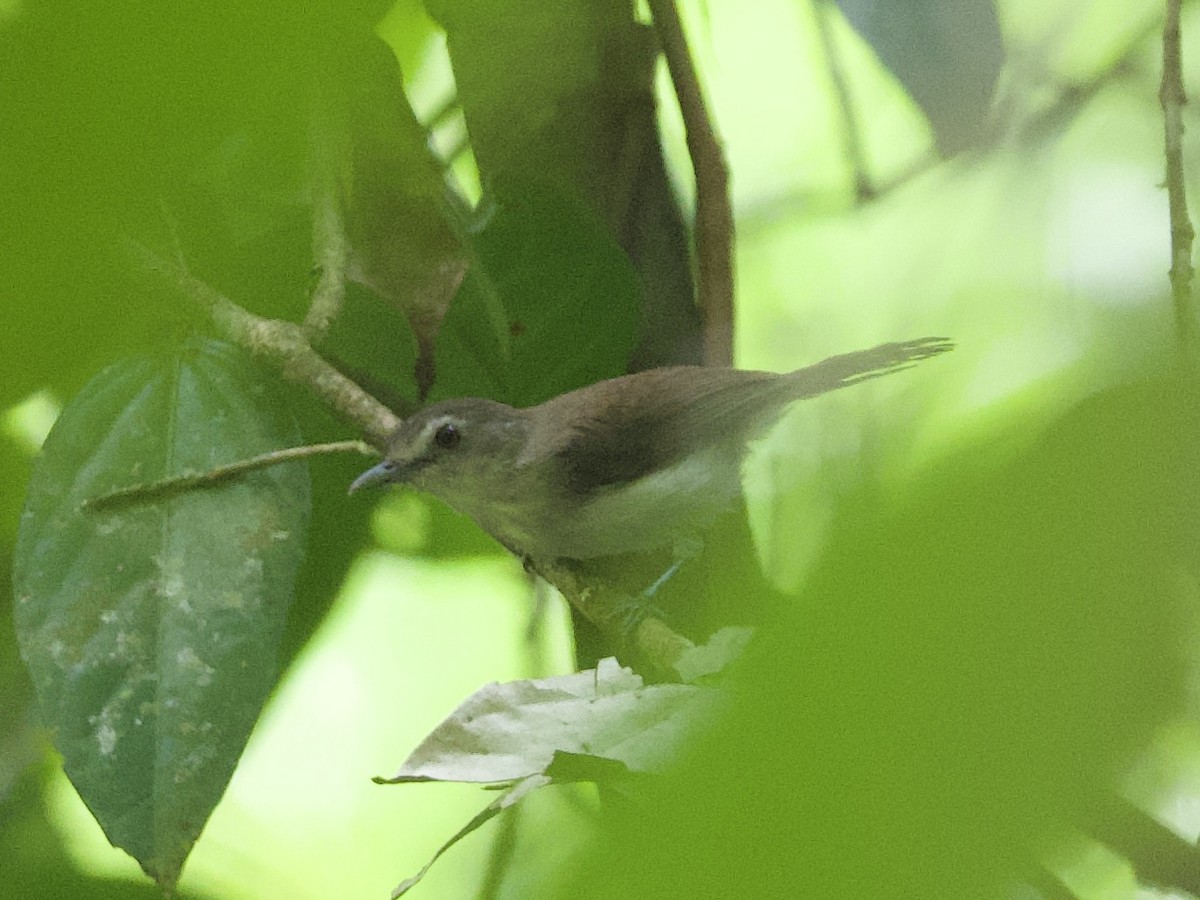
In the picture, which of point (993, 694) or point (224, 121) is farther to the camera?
point (224, 121)

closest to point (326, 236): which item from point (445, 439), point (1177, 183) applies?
point (445, 439)

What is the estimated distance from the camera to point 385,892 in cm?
56

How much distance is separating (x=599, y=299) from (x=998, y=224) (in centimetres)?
24

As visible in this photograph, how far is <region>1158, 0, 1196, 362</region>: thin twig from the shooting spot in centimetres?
53

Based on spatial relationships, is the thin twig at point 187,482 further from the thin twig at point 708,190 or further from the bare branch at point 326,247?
the thin twig at point 708,190

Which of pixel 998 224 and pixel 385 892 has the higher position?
pixel 998 224

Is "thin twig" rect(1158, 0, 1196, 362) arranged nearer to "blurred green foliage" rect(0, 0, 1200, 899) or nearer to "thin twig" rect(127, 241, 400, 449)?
"blurred green foliage" rect(0, 0, 1200, 899)

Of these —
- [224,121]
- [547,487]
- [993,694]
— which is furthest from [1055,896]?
[224,121]

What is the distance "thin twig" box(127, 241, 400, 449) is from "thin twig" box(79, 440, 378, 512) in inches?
1.7

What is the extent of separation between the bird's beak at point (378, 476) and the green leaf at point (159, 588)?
0.13 feet

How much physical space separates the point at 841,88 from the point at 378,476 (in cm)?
37

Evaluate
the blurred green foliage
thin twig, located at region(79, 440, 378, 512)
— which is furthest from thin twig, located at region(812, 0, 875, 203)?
thin twig, located at region(79, 440, 378, 512)

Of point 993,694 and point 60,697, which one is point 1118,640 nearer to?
point 993,694

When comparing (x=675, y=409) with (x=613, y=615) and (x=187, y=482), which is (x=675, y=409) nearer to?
(x=613, y=615)
